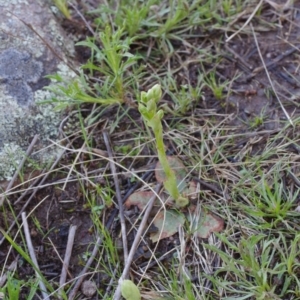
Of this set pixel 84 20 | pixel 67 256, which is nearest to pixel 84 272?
pixel 67 256

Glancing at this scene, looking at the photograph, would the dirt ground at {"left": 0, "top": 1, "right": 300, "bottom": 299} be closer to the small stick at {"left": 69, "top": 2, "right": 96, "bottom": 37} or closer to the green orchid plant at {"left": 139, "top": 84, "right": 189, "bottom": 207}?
the small stick at {"left": 69, "top": 2, "right": 96, "bottom": 37}

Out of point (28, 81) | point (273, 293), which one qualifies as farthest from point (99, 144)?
point (273, 293)

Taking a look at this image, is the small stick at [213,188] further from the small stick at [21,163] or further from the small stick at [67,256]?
the small stick at [21,163]

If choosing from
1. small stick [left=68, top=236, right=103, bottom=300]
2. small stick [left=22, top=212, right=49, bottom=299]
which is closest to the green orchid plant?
small stick [left=68, top=236, right=103, bottom=300]

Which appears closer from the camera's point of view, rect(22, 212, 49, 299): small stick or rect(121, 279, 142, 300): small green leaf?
rect(121, 279, 142, 300): small green leaf

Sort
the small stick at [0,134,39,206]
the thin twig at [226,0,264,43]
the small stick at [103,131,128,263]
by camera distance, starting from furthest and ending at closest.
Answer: the thin twig at [226,0,264,43] < the small stick at [0,134,39,206] < the small stick at [103,131,128,263]

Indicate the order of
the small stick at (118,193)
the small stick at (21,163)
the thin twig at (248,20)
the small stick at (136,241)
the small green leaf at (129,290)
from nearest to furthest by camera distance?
the small green leaf at (129,290) < the small stick at (136,241) < the small stick at (118,193) < the small stick at (21,163) < the thin twig at (248,20)

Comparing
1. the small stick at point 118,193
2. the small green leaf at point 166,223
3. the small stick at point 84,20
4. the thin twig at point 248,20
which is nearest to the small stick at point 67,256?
the small stick at point 118,193
